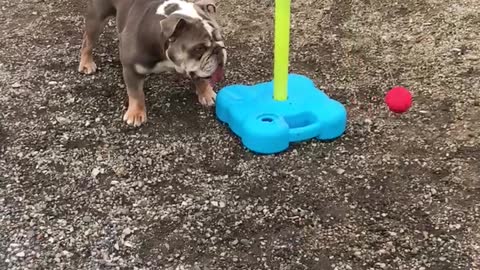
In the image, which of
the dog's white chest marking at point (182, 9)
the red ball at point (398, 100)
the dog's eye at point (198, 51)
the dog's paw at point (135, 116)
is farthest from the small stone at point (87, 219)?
the red ball at point (398, 100)

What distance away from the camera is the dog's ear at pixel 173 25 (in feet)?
9.92

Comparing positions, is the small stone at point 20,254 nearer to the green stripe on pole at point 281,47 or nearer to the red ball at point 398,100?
the green stripe on pole at point 281,47

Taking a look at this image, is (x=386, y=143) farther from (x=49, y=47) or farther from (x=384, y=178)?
(x=49, y=47)

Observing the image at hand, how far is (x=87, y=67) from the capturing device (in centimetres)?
386

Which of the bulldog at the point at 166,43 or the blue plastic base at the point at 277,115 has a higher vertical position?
the blue plastic base at the point at 277,115

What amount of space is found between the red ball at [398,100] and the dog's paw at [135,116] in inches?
45.0

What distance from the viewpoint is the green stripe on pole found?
10.1ft

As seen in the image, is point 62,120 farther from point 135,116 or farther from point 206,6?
point 206,6

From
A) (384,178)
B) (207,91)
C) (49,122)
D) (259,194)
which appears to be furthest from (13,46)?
(384,178)

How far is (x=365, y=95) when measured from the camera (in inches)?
142

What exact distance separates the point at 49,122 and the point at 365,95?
59.6 inches

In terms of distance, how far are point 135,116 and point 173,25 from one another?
57 centimetres

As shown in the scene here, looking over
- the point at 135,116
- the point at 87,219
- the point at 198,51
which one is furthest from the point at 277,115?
the point at 87,219

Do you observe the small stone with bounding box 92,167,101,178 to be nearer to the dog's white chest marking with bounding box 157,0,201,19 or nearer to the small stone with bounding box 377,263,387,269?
the dog's white chest marking with bounding box 157,0,201,19
